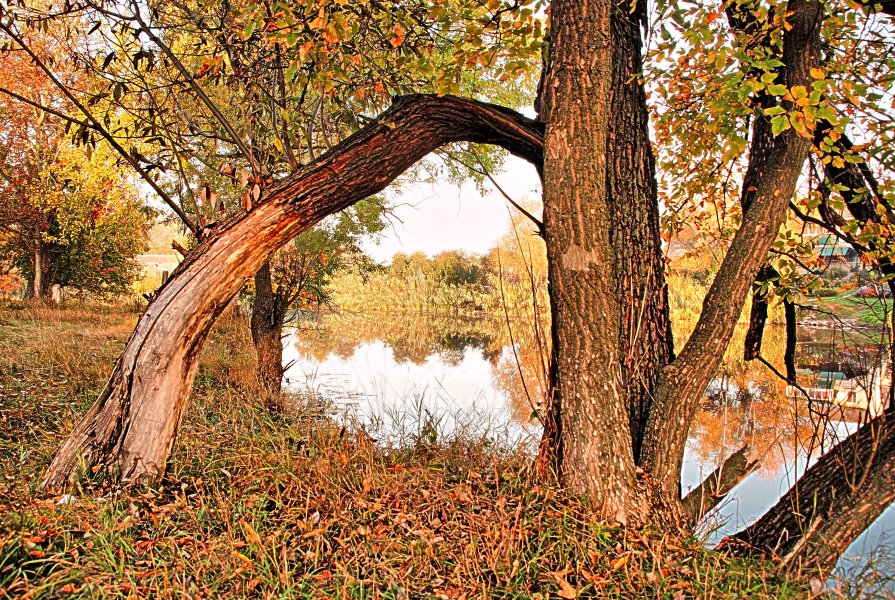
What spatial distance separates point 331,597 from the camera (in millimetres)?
2096

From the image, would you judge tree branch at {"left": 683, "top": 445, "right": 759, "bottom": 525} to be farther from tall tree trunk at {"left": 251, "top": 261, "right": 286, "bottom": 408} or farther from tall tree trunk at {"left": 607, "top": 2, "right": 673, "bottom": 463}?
tall tree trunk at {"left": 251, "top": 261, "right": 286, "bottom": 408}

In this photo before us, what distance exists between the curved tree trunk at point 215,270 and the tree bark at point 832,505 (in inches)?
95.4

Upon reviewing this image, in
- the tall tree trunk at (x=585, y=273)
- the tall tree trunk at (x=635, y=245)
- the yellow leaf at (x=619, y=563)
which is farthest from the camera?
the tall tree trunk at (x=635, y=245)

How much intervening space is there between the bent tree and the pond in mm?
243

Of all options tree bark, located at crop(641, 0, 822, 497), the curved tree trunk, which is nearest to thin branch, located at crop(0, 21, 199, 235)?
the curved tree trunk

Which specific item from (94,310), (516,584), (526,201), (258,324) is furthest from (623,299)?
(526,201)

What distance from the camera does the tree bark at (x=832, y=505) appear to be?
8.72ft

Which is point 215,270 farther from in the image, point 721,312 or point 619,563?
point 721,312

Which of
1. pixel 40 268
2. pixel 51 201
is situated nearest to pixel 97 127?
pixel 51 201

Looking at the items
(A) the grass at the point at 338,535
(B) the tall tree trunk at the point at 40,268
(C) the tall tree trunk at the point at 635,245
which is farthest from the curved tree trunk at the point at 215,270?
(B) the tall tree trunk at the point at 40,268

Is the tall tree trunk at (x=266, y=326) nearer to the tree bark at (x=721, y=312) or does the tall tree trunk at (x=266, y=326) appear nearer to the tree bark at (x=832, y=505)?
the tree bark at (x=721, y=312)

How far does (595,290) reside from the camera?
293cm

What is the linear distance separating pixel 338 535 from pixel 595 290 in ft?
5.97

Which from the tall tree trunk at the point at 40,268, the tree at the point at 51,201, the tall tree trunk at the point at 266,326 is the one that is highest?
the tree at the point at 51,201
